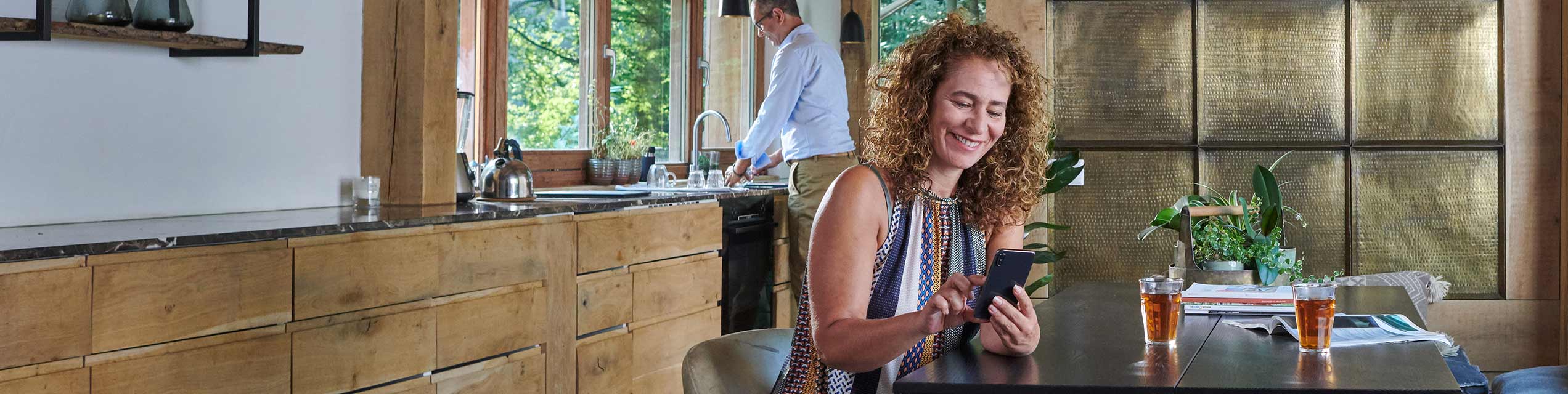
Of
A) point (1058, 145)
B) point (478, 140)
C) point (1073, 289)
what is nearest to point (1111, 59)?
point (1058, 145)

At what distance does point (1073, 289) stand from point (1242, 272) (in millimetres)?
413

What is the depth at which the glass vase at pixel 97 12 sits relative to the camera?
2.34m

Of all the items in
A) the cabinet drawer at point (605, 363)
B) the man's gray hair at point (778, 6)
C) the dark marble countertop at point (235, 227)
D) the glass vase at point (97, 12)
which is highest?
the man's gray hair at point (778, 6)

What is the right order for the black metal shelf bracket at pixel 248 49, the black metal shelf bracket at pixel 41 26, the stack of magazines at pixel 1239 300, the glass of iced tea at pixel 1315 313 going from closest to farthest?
1. the glass of iced tea at pixel 1315 313
2. the black metal shelf bracket at pixel 41 26
3. the stack of magazines at pixel 1239 300
4. the black metal shelf bracket at pixel 248 49

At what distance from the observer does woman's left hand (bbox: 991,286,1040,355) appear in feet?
5.36

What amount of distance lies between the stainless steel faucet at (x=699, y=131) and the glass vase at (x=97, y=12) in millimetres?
2889

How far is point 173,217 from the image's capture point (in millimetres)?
2582

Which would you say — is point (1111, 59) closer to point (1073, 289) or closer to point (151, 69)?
point (1073, 289)

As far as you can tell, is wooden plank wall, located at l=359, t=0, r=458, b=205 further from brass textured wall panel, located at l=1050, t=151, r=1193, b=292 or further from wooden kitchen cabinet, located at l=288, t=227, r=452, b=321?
brass textured wall panel, located at l=1050, t=151, r=1193, b=292

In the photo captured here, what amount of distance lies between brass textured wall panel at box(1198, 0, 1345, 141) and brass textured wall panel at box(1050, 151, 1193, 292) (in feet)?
0.67

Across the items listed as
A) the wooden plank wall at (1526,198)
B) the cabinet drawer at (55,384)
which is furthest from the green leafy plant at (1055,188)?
the cabinet drawer at (55,384)

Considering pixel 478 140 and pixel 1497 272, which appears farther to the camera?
pixel 1497 272

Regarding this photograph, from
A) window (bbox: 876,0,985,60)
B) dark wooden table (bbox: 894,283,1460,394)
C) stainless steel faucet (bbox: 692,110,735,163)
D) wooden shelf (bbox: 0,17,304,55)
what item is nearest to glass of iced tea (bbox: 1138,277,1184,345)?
dark wooden table (bbox: 894,283,1460,394)

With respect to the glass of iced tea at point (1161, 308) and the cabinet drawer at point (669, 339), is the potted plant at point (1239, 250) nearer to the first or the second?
the glass of iced tea at point (1161, 308)
